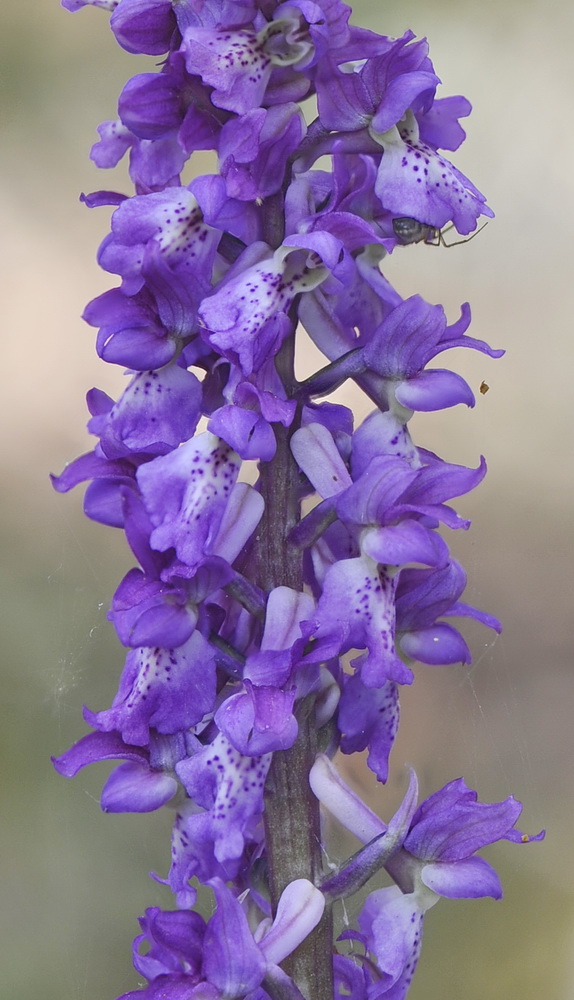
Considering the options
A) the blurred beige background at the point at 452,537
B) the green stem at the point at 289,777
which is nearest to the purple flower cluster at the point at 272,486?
the green stem at the point at 289,777

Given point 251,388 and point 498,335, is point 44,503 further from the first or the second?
point 251,388

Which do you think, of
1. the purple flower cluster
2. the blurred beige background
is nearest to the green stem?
the purple flower cluster

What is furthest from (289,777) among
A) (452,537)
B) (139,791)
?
(452,537)

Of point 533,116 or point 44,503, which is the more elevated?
point 533,116

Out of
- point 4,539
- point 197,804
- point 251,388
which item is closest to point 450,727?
point 4,539

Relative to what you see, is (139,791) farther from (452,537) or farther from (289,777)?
(452,537)

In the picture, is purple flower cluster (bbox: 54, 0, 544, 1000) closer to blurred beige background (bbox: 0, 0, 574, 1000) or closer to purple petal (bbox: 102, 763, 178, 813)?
purple petal (bbox: 102, 763, 178, 813)

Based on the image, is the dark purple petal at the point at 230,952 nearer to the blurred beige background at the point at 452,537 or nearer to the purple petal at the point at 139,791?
the purple petal at the point at 139,791
